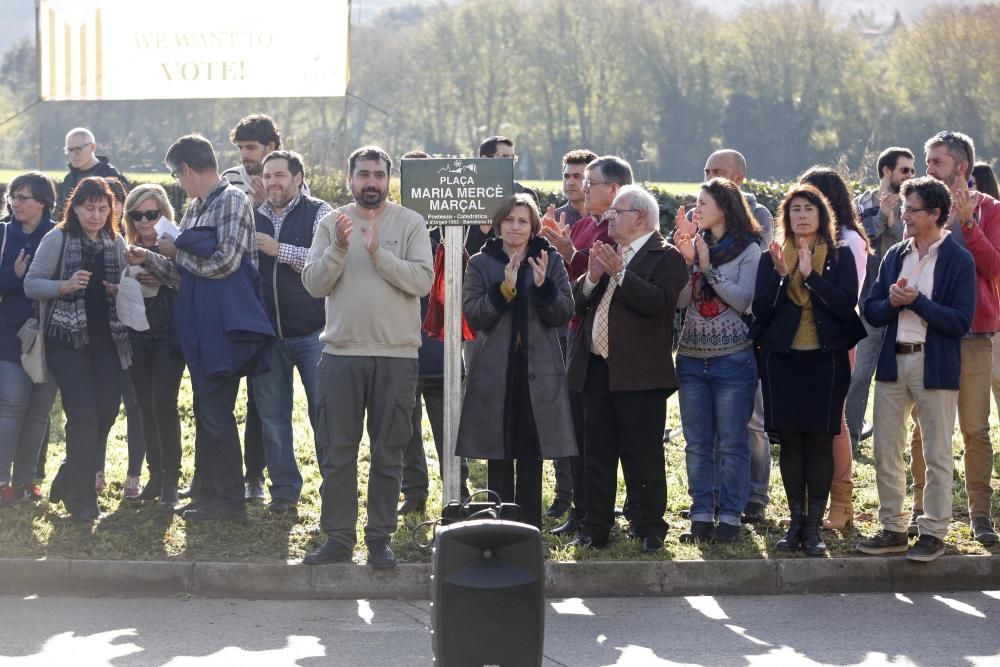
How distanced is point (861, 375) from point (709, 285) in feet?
8.28

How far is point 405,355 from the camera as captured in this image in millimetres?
8086

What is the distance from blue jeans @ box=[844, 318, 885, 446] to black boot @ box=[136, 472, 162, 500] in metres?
4.64

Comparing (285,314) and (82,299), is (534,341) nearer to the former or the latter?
(285,314)

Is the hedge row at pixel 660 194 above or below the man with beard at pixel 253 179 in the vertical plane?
above

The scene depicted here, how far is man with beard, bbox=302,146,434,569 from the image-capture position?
7957mm

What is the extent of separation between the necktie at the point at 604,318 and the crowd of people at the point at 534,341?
1 centimetres

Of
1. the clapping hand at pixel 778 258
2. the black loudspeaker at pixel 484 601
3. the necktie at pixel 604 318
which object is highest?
the clapping hand at pixel 778 258

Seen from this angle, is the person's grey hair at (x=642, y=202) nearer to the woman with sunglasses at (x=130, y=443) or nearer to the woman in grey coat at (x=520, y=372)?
the woman in grey coat at (x=520, y=372)

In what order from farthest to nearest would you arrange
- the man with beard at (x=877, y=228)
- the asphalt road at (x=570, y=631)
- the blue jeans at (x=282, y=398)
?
the man with beard at (x=877, y=228), the blue jeans at (x=282, y=398), the asphalt road at (x=570, y=631)

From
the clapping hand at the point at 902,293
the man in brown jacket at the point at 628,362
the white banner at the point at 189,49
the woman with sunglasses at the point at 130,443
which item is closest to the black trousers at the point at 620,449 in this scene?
the man in brown jacket at the point at 628,362

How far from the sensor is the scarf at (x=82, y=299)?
9.04 m

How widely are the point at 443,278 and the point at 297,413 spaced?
5.12 metres

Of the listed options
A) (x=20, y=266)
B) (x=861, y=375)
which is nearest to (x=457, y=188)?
(x=20, y=266)

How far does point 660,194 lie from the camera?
18562mm
